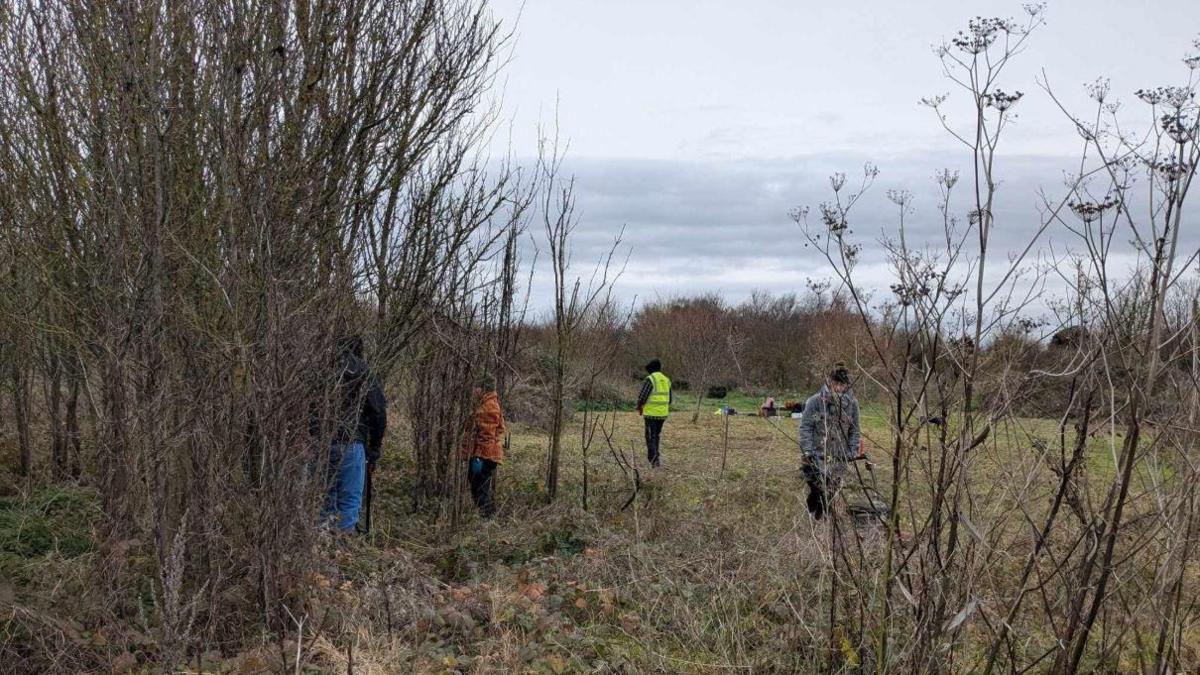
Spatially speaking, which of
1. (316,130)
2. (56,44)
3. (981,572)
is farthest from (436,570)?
(56,44)

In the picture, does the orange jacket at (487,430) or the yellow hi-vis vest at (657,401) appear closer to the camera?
the orange jacket at (487,430)

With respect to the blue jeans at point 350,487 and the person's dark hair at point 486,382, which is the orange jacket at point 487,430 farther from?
the blue jeans at point 350,487

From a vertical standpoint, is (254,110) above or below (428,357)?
above

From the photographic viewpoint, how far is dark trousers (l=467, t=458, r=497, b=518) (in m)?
9.88

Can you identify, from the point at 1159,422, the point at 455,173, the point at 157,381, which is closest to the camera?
the point at 1159,422

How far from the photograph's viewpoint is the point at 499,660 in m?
4.92

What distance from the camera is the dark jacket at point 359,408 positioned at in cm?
634

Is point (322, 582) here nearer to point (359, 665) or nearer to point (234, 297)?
point (359, 665)

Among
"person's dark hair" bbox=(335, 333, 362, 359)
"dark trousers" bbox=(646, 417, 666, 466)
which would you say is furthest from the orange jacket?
"dark trousers" bbox=(646, 417, 666, 466)

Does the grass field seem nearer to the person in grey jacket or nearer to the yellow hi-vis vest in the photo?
the person in grey jacket

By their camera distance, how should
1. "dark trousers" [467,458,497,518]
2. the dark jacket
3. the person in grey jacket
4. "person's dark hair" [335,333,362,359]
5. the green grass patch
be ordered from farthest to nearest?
"dark trousers" [467,458,497,518]
the green grass patch
the dark jacket
"person's dark hair" [335,333,362,359]
the person in grey jacket

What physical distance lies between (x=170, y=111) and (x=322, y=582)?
3088 mm

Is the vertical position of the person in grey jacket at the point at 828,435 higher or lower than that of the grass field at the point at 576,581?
higher

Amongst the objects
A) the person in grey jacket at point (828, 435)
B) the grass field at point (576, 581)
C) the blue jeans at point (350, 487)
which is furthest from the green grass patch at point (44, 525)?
the person in grey jacket at point (828, 435)
